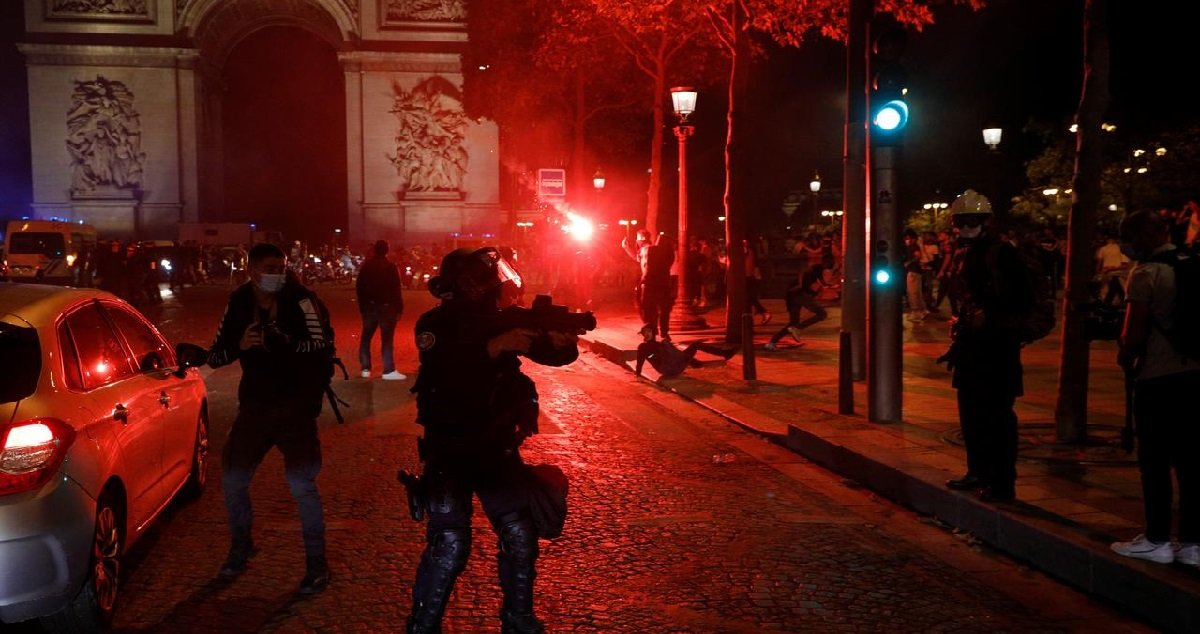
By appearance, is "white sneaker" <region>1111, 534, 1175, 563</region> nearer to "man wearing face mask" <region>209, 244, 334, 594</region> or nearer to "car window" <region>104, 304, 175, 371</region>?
"man wearing face mask" <region>209, 244, 334, 594</region>

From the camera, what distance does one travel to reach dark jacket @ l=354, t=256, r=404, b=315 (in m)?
14.2

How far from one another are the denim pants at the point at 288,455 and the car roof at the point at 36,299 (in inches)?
38.9

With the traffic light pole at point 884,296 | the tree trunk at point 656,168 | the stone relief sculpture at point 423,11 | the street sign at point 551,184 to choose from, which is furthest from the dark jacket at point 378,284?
the stone relief sculpture at point 423,11

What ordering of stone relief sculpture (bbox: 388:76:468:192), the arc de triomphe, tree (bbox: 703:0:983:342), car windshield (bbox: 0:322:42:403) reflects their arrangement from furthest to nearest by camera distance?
stone relief sculpture (bbox: 388:76:468:192), the arc de triomphe, tree (bbox: 703:0:983:342), car windshield (bbox: 0:322:42:403)

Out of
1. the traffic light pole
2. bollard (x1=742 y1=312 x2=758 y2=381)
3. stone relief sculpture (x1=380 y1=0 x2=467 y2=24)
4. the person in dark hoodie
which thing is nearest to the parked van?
stone relief sculpture (x1=380 y1=0 x2=467 y2=24)

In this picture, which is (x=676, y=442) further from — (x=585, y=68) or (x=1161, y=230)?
(x=585, y=68)

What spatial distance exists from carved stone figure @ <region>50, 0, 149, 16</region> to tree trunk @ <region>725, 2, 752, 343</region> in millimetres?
37583

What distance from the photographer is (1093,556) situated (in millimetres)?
5797

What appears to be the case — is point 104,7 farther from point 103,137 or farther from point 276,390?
point 276,390

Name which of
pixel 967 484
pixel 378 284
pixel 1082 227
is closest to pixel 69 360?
pixel 967 484

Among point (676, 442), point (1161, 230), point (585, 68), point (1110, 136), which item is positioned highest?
point (585, 68)

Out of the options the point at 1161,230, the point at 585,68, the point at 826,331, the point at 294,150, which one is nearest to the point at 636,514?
the point at 1161,230

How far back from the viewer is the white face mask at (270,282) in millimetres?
5809

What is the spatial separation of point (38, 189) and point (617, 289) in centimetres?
2623
